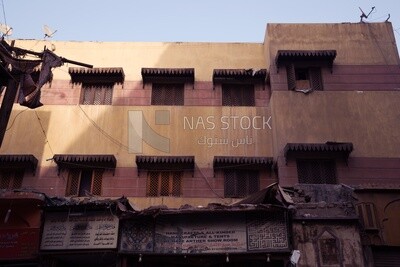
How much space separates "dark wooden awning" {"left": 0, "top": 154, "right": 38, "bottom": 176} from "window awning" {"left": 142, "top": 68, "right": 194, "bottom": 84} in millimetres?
4742

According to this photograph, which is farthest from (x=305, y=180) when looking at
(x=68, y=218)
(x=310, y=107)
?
(x=68, y=218)

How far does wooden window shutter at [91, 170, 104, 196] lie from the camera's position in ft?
46.7

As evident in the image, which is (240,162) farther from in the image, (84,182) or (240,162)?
(84,182)

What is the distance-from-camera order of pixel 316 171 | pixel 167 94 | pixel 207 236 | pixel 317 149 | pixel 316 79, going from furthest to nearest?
pixel 167 94 → pixel 316 79 → pixel 316 171 → pixel 317 149 → pixel 207 236

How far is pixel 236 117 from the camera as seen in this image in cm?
1538

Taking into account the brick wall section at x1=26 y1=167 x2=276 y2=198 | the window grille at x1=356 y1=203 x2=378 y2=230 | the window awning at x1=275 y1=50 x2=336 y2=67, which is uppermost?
the window awning at x1=275 y1=50 x2=336 y2=67

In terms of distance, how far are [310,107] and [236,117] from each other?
255 centimetres

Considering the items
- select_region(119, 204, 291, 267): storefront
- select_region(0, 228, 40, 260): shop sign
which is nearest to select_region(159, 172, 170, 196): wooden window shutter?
select_region(119, 204, 291, 267): storefront

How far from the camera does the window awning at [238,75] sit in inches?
620

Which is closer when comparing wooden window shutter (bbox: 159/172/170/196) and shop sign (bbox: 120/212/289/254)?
shop sign (bbox: 120/212/289/254)

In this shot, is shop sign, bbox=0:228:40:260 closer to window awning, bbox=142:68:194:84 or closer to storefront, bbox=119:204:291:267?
storefront, bbox=119:204:291:267

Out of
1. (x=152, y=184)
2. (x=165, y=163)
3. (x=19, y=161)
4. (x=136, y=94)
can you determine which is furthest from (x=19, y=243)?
(x=136, y=94)

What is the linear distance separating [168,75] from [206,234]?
652 cm

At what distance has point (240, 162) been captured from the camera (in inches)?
563
